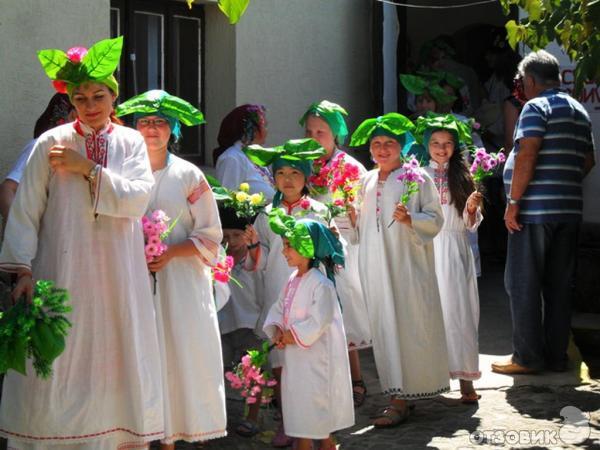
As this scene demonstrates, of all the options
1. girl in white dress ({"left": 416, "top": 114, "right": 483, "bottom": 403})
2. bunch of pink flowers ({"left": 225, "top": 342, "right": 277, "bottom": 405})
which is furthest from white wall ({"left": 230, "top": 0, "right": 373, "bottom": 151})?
bunch of pink flowers ({"left": 225, "top": 342, "right": 277, "bottom": 405})

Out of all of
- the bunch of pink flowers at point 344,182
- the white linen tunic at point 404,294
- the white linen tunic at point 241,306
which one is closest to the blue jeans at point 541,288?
the white linen tunic at point 404,294

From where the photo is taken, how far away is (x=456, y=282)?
747 cm

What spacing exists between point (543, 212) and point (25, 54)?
12.0ft

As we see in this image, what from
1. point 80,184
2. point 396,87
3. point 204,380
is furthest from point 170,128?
point 396,87

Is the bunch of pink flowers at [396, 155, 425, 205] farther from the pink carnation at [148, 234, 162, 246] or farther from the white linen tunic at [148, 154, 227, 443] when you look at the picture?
the pink carnation at [148, 234, 162, 246]

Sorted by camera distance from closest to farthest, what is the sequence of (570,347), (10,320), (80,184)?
(10,320) → (80,184) → (570,347)

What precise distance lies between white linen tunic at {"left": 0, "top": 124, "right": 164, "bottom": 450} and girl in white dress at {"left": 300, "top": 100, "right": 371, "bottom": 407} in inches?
85.0

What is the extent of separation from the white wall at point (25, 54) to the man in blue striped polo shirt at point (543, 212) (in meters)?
3.16

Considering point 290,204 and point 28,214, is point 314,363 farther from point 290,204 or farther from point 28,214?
point 28,214

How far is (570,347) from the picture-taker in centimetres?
862

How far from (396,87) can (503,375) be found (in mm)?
3510

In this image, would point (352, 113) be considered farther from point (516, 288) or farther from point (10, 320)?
point (10, 320)

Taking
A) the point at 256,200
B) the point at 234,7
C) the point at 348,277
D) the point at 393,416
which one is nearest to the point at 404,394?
the point at 393,416

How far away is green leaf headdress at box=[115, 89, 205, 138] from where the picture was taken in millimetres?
5816
